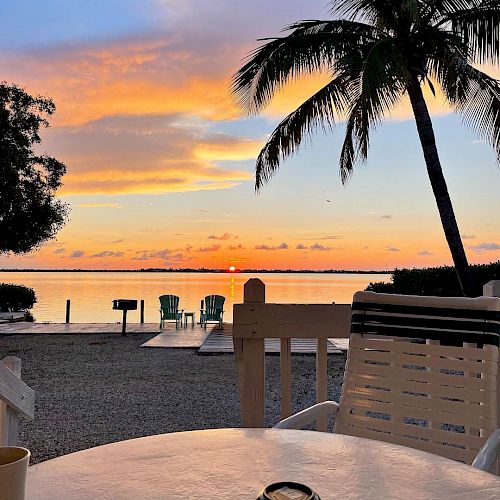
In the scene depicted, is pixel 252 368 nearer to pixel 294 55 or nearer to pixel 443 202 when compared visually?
pixel 443 202

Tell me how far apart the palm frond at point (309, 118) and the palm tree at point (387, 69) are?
17 mm

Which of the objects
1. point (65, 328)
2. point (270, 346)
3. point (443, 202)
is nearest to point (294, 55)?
point (443, 202)

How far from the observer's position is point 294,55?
847cm

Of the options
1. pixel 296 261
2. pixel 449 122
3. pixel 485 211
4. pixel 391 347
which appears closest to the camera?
pixel 391 347

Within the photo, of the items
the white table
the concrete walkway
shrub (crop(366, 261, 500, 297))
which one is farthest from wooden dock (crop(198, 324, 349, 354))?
the white table

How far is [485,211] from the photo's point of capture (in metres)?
13.8

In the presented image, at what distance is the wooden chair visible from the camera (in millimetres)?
1743

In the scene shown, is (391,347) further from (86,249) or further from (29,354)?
(86,249)

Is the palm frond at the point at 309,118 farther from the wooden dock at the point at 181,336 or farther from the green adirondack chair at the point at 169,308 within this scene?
the green adirondack chair at the point at 169,308

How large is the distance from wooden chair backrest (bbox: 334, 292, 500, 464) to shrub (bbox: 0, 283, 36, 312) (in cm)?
1826

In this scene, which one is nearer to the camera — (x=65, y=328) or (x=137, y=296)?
(x=65, y=328)

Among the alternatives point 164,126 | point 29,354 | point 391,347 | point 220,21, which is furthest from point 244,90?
point 391,347

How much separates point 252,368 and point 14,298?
1785cm

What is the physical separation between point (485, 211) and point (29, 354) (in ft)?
37.3
